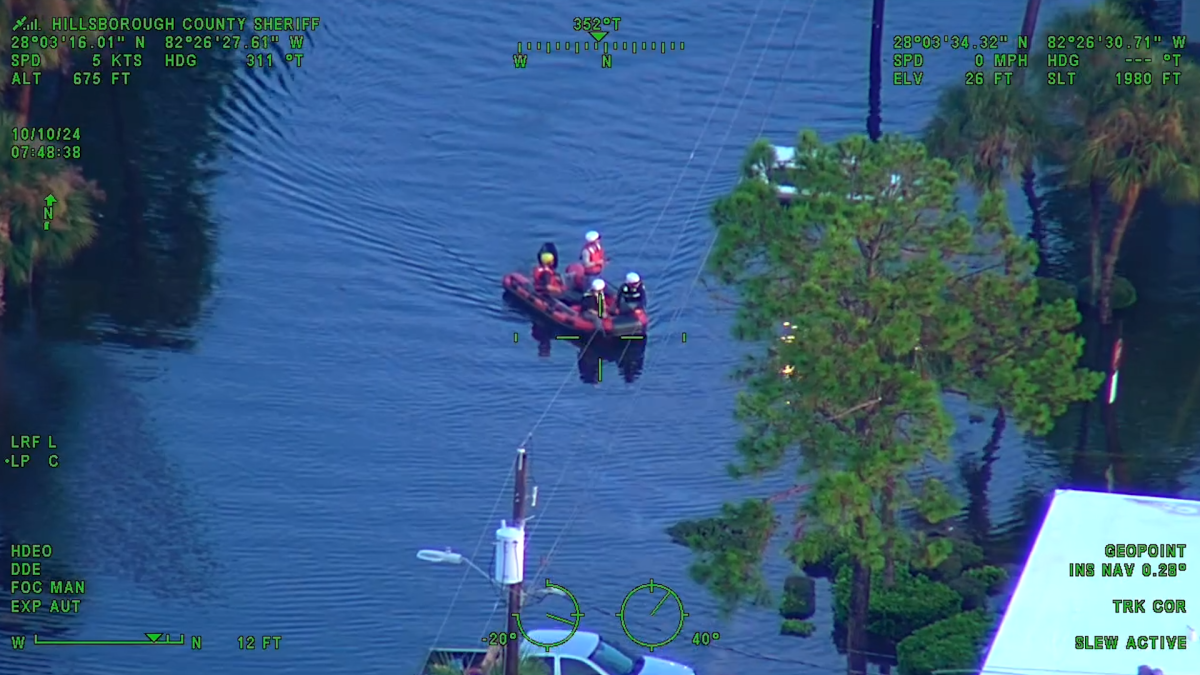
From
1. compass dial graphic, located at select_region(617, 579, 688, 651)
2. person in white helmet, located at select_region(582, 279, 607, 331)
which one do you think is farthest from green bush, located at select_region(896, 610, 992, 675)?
person in white helmet, located at select_region(582, 279, 607, 331)

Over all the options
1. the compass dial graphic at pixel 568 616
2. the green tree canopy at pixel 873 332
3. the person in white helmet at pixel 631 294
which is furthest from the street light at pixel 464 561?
the person in white helmet at pixel 631 294

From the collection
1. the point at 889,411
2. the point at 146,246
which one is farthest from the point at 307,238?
the point at 889,411

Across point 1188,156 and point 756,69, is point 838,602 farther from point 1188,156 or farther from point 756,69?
point 756,69

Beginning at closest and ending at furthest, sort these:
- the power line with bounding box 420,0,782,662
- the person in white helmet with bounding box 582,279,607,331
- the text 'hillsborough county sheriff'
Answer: the power line with bounding box 420,0,782,662, the person in white helmet with bounding box 582,279,607,331, the text 'hillsborough county sheriff'

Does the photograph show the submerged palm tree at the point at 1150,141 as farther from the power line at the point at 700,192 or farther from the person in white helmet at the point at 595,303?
the person in white helmet at the point at 595,303

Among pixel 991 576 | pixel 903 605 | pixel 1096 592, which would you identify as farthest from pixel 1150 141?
pixel 1096 592

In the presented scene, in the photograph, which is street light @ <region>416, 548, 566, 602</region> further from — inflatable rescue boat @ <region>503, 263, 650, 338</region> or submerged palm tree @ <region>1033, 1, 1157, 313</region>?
submerged palm tree @ <region>1033, 1, 1157, 313</region>
